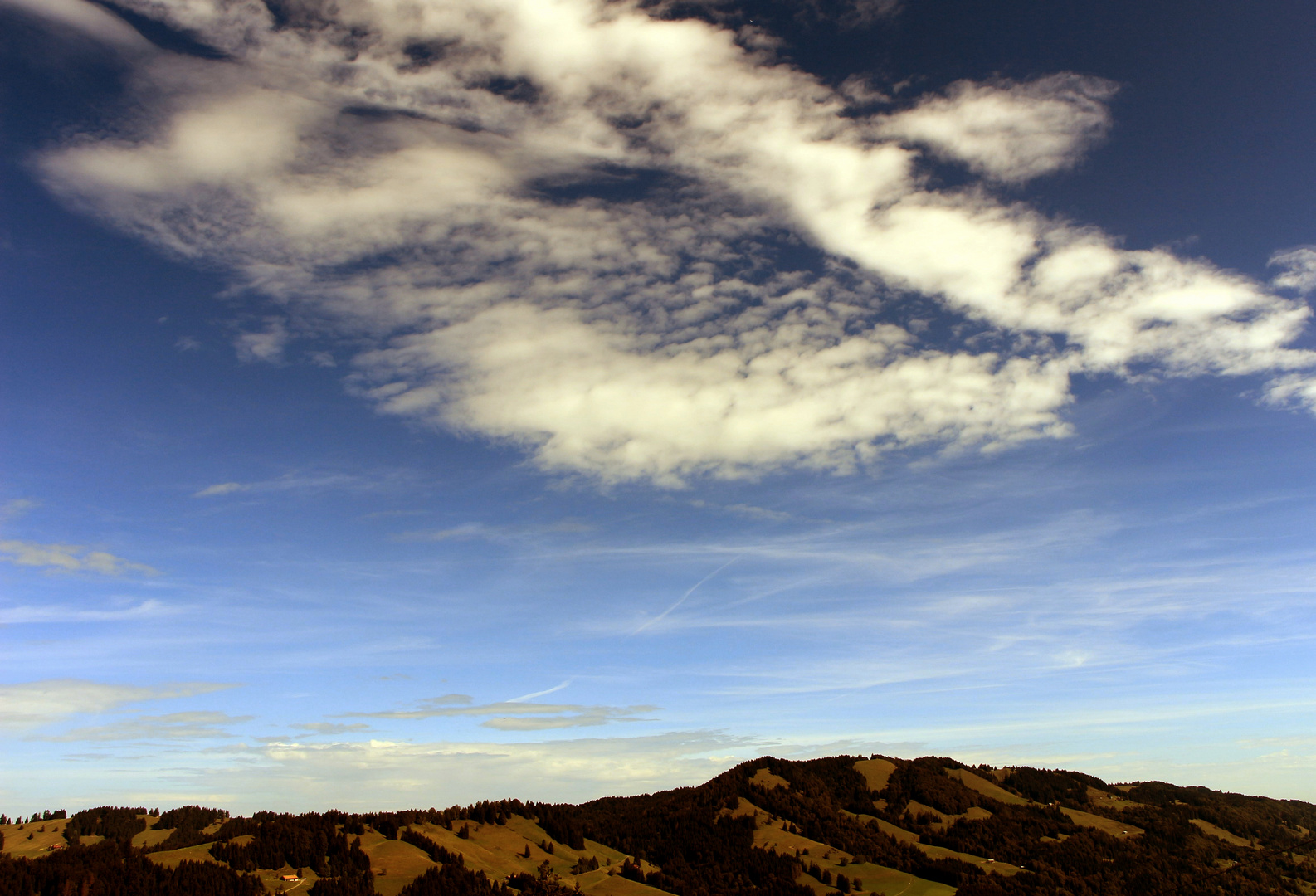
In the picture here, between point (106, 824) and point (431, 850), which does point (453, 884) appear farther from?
point (106, 824)

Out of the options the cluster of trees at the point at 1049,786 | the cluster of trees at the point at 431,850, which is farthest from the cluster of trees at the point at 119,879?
the cluster of trees at the point at 1049,786

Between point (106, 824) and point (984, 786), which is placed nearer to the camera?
point (106, 824)

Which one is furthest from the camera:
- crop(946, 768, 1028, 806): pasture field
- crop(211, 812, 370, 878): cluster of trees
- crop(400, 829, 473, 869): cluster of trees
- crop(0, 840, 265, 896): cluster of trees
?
crop(946, 768, 1028, 806): pasture field

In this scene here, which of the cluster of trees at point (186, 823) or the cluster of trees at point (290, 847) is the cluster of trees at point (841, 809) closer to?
the cluster of trees at point (290, 847)

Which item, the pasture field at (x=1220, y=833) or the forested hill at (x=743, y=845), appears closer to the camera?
the forested hill at (x=743, y=845)

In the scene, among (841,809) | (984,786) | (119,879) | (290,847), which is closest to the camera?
(119,879)

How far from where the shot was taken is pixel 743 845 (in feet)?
363

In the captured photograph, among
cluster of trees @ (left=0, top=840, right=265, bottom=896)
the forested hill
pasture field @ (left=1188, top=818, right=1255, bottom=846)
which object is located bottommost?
pasture field @ (left=1188, top=818, right=1255, bottom=846)

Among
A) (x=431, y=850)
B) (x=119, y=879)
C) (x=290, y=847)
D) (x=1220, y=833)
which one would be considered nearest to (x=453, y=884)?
(x=431, y=850)

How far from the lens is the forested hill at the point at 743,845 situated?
70188mm

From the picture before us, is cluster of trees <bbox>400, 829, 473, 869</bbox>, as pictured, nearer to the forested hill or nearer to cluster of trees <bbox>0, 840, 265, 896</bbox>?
the forested hill

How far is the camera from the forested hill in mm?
70188

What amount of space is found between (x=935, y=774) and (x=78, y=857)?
489 ft

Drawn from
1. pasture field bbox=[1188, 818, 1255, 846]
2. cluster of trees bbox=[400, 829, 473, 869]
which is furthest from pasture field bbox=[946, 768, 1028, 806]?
cluster of trees bbox=[400, 829, 473, 869]
